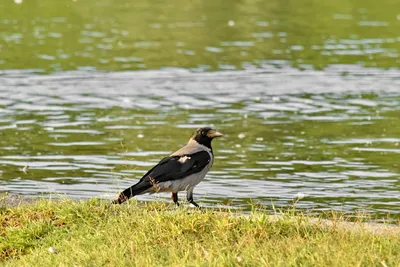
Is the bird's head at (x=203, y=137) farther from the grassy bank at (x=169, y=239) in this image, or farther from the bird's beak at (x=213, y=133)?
the grassy bank at (x=169, y=239)

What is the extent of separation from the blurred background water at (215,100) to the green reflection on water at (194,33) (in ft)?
0.23

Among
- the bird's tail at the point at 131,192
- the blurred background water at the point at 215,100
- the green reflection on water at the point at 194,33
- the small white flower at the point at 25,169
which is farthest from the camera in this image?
the green reflection on water at the point at 194,33

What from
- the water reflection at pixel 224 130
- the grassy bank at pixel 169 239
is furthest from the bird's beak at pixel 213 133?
the water reflection at pixel 224 130

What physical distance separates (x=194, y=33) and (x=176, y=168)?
1968 cm

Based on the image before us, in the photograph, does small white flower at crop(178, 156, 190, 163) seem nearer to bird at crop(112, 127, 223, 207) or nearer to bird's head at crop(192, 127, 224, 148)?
bird at crop(112, 127, 223, 207)

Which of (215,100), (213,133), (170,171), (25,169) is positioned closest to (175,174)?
(170,171)

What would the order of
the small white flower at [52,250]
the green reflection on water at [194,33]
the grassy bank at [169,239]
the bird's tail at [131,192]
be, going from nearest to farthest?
the grassy bank at [169,239], the small white flower at [52,250], the bird's tail at [131,192], the green reflection on water at [194,33]

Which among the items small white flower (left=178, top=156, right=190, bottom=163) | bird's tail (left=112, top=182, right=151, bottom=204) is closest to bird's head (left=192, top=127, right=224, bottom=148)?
small white flower (left=178, top=156, right=190, bottom=163)

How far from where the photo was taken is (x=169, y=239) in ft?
30.2

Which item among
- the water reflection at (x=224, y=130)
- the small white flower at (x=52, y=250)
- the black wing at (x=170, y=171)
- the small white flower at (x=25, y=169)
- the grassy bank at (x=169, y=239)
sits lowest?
the water reflection at (x=224, y=130)

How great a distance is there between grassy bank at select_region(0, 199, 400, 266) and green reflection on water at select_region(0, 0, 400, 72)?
14.5 m

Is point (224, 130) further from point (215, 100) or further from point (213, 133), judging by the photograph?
point (213, 133)

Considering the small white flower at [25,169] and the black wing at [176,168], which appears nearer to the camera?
the black wing at [176,168]

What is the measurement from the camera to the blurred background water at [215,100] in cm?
1443
